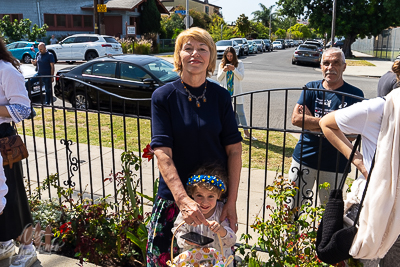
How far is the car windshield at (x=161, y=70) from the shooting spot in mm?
9203

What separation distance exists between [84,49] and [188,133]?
2385 centimetres

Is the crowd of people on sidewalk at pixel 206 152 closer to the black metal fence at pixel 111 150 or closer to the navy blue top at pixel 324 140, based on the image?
the black metal fence at pixel 111 150

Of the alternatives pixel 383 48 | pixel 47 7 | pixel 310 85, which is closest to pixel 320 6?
pixel 383 48

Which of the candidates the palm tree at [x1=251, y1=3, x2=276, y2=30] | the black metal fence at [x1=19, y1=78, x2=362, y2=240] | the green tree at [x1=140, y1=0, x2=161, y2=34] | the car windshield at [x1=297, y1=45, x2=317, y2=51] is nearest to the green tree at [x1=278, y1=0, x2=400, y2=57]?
the car windshield at [x1=297, y1=45, x2=317, y2=51]

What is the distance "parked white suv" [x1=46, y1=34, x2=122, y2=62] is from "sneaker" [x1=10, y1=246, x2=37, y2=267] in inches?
872

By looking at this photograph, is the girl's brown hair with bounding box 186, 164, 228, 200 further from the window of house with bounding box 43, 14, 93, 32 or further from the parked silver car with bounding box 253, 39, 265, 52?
the parked silver car with bounding box 253, 39, 265, 52

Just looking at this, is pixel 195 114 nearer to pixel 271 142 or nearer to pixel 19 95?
pixel 19 95

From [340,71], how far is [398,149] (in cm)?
171

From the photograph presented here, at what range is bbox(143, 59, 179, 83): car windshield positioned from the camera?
9203 millimetres

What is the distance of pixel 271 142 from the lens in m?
7.22

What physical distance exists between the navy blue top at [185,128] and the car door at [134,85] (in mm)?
6792

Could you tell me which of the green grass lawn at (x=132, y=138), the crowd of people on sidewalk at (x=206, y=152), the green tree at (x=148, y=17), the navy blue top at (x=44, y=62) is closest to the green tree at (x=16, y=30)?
the green tree at (x=148, y=17)

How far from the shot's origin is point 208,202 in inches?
84.0

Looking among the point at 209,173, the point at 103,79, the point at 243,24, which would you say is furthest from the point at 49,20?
the point at 209,173
